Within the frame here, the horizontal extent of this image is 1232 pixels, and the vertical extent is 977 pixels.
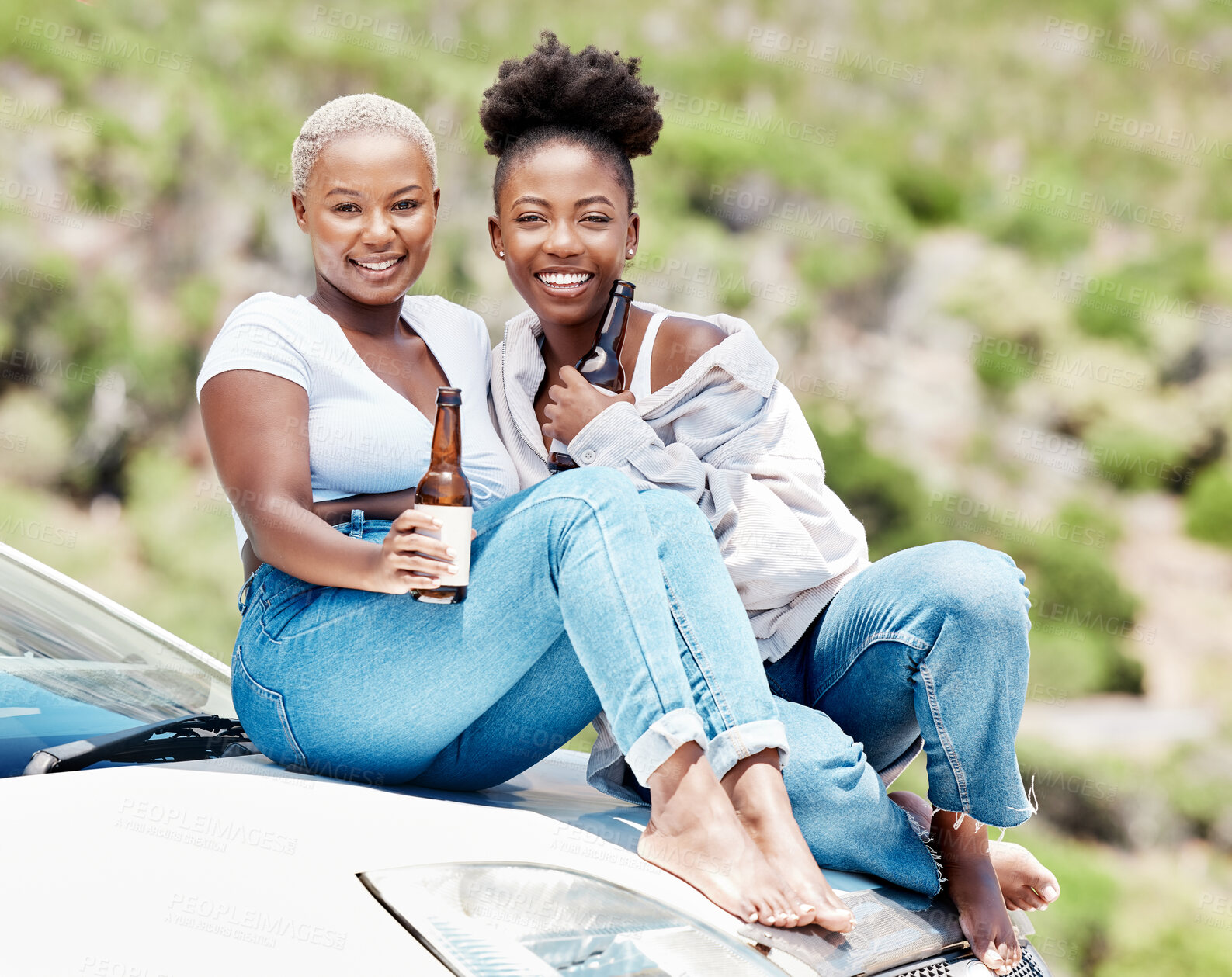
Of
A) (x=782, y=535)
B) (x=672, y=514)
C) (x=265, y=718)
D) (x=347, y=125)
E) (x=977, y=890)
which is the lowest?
(x=977, y=890)

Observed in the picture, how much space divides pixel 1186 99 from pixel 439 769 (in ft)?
30.9

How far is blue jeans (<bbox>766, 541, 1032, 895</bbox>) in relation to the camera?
6.43 feet

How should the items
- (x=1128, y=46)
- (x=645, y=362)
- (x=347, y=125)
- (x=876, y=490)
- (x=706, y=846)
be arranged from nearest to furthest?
(x=706, y=846), (x=347, y=125), (x=645, y=362), (x=876, y=490), (x=1128, y=46)

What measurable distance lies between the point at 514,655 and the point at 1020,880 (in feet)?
3.79

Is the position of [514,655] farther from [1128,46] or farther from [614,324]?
[1128,46]

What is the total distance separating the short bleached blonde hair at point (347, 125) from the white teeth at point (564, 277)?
37 cm

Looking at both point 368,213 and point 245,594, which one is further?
point 368,213

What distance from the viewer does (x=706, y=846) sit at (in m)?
1.72

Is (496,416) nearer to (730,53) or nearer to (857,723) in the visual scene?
(857,723)

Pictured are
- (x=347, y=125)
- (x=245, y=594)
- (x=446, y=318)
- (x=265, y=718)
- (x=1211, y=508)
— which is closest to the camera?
(x=265, y=718)

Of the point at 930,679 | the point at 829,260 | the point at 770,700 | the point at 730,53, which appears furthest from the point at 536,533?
the point at 730,53

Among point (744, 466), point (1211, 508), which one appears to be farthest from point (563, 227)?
point (1211, 508)

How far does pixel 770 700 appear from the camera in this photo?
1.85 metres

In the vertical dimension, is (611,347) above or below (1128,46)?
below
